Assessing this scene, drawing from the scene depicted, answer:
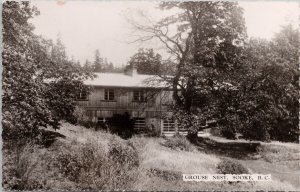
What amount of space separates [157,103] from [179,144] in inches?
134

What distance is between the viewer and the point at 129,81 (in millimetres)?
21375

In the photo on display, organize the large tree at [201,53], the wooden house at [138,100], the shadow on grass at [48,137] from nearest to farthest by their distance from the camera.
→ the shadow on grass at [48,137] < the large tree at [201,53] < the wooden house at [138,100]

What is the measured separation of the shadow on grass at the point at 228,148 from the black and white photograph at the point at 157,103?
0.20ft

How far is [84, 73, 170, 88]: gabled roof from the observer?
20.0 meters

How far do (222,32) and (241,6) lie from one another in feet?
12.8

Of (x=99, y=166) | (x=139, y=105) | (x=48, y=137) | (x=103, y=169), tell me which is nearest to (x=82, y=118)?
(x=48, y=137)

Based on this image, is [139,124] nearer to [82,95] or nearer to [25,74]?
[82,95]

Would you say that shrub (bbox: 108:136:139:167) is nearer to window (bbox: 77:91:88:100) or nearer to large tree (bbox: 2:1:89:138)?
large tree (bbox: 2:1:89:138)

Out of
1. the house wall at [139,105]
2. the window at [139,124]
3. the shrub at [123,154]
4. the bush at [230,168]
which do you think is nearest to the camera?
the shrub at [123,154]

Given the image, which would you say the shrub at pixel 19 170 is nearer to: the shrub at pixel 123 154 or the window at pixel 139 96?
the shrub at pixel 123 154

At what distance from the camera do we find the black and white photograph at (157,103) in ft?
39.5

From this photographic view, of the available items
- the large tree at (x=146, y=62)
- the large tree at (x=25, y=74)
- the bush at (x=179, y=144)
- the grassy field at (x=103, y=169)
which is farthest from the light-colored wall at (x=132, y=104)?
the large tree at (x=25, y=74)

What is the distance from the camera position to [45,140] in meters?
13.8

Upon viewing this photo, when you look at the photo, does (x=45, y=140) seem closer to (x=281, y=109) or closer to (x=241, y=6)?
(x=241, y=6)
